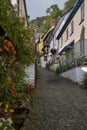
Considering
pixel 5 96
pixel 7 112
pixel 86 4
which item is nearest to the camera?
pixel 7 112

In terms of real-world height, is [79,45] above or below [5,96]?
above

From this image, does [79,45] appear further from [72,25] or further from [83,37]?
[72,25]

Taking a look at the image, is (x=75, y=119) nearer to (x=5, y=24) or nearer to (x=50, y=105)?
(x=50, y=105)

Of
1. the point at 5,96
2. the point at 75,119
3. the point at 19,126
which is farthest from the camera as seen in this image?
the point at 75,119

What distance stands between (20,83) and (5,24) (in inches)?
72.5

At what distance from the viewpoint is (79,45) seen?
2884cm

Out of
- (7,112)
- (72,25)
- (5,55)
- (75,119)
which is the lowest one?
(75,119)

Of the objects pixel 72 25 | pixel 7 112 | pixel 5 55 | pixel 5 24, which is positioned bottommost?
pixel 7 112

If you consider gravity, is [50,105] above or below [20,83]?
below

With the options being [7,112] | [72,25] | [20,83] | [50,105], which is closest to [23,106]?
[20,83]

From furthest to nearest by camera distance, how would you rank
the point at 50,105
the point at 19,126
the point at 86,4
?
the point at 86,4 → the point at 50,105 → the point at 19,126

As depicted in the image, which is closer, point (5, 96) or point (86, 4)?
point (5, 96)

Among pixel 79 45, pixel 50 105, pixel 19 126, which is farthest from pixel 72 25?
pixel 19 126

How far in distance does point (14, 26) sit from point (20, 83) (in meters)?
1.60
